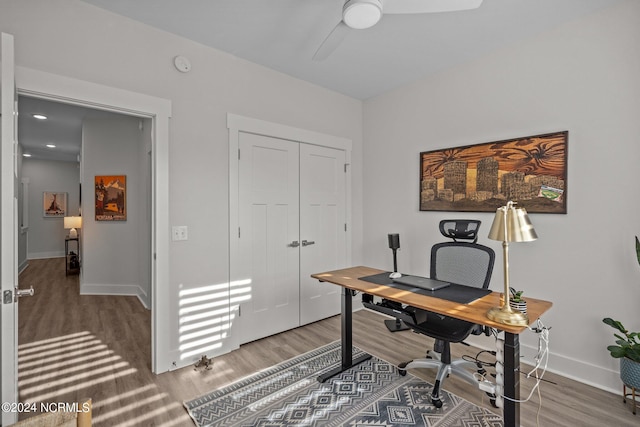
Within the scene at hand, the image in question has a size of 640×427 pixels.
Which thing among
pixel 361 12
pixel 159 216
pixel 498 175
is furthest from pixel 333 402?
pixel 361 12

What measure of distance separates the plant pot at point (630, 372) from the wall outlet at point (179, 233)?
10.7 ft

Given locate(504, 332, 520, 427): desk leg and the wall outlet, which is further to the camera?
the wall outlet

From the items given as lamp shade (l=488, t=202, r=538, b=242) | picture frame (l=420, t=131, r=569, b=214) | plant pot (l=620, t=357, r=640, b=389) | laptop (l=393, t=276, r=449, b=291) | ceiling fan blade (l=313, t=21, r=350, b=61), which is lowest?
plant pot (l=620, t=357, r=640, b=389)

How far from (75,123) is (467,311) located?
602 cm

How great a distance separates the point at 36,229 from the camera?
784 cm

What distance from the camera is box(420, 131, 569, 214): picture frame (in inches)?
99.1

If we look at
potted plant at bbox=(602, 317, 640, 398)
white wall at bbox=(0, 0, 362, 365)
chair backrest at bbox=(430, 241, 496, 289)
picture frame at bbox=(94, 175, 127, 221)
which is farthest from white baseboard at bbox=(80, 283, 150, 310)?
potted plant at bbox=(602, 317, 640, 398)

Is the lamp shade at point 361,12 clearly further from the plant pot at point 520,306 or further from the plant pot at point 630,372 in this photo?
the plant pot at point 630,372

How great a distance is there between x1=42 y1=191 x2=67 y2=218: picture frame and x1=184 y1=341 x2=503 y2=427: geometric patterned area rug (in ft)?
27.9

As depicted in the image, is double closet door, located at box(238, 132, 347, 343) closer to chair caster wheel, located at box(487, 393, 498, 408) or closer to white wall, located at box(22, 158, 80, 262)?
chair caster wheel, located at box(487, 393, 498, 408)

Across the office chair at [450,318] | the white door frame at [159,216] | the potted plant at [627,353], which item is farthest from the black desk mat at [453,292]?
the white door frame at [159,216]

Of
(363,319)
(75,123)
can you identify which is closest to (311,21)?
(363,319)

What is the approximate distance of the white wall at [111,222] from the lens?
4781 mm

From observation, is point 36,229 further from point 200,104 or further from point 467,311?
point 467,311
